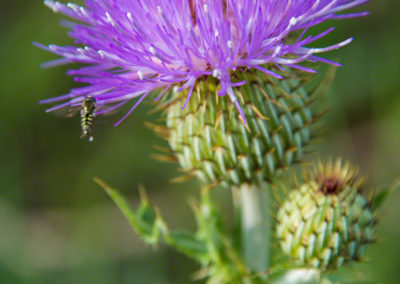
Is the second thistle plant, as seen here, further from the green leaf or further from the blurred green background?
the blurred green background

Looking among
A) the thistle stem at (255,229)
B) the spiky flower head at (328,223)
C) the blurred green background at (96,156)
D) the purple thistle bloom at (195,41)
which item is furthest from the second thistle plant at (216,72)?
the blurred green background at (96,156)

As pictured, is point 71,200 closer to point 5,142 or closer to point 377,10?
point 5,142

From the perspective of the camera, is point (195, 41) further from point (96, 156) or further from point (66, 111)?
point (96, 156)

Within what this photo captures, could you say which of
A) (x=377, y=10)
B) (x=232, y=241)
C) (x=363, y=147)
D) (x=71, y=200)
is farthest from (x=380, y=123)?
(x=71, y=200)

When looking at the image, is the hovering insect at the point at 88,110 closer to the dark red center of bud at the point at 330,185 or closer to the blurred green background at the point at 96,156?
the dark red center of bud at the point at 330,185

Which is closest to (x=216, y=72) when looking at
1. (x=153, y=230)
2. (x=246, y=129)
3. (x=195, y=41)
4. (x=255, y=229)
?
(x=195, y=41)

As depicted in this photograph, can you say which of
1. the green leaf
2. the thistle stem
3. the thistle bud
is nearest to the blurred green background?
the green leaf
